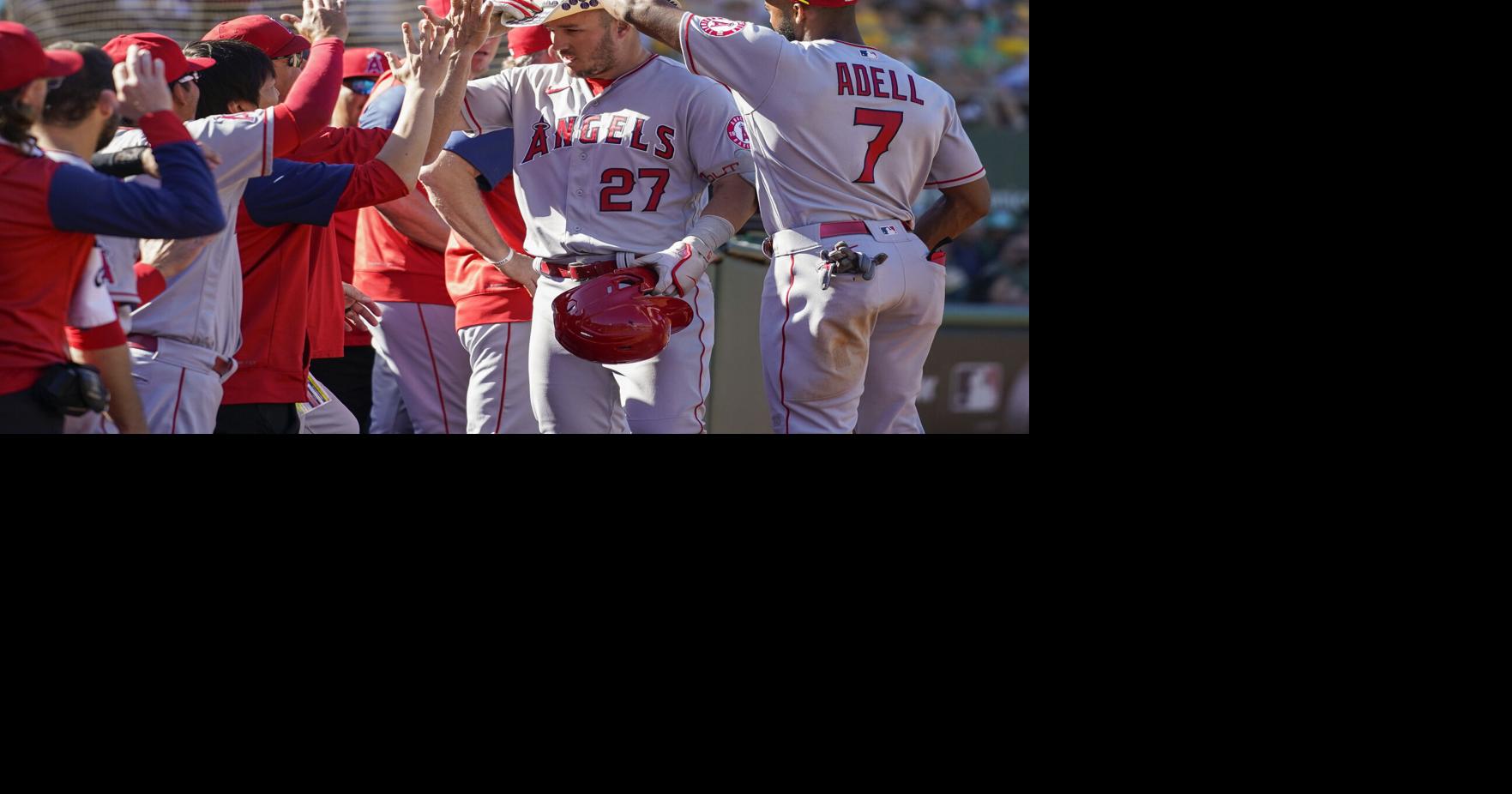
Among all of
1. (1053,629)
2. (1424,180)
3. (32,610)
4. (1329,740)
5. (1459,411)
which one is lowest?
(1329,740)

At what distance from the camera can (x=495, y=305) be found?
12.6 feet

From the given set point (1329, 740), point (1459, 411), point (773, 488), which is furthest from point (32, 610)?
point (1459, 411)

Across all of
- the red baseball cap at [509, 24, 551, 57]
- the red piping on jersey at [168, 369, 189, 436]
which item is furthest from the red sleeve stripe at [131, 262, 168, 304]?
the red baseball cap at [509, 24, 551, 57]

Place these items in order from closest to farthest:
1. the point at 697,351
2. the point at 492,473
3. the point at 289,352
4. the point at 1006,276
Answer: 1. the point at 492,473
2. the point at 289,352
3. the point at 697,351
4. the point at 1006,276

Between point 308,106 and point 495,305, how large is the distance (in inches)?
38.0

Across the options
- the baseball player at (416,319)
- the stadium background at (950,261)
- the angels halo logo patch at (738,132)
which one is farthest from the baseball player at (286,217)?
the stadium background at (950,261)

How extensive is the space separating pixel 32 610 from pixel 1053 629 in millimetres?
1831

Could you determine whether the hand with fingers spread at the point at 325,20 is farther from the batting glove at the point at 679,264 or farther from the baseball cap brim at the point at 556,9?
the batting glove at the point at 679,264

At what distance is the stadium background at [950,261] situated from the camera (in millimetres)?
5902

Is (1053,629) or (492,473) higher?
(492,473)

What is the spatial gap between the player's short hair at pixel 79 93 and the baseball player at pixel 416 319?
171 centimetres

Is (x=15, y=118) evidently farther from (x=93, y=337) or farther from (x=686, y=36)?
(x=686, y=36)

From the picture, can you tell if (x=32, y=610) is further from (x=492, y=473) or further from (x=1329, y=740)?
(x=1329, y=740)

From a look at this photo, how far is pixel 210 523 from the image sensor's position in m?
2.65
